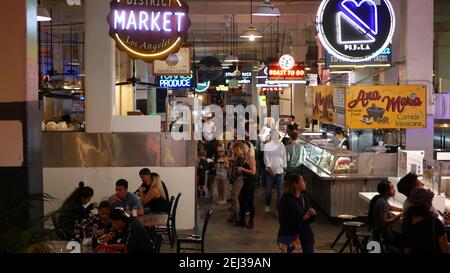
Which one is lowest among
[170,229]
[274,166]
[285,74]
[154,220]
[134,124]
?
[170,229]

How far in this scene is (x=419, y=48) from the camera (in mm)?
12484

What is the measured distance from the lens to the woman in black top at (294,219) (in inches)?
304

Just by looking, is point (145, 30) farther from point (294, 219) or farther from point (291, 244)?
point (291, 244)

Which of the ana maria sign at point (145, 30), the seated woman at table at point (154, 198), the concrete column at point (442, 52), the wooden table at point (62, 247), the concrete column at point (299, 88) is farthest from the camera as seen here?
the concrete column at point (299, 88)

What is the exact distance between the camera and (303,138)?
18219mm

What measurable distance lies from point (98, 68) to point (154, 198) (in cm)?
302

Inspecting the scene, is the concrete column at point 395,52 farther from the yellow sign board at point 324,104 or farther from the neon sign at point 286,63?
the neon sign at point 286,63

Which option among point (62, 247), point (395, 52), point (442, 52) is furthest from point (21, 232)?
point (442, 52)

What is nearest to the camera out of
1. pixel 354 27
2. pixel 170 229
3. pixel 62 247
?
pixel 62 247

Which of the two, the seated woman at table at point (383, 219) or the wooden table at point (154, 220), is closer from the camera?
the seated woman at table at point (383, 219)

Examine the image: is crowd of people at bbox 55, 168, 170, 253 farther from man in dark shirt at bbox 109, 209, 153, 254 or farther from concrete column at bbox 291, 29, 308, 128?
concrete column at bbox 291, 29, 308, 128

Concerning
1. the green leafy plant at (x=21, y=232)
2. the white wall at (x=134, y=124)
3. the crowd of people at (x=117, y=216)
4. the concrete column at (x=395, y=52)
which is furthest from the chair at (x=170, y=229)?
the concrete column at (x=395, y=52)

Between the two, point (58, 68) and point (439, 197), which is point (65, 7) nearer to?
point (58, 68)
